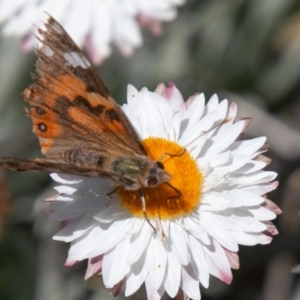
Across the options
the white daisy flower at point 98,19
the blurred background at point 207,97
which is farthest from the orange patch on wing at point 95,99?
the blurred background at point 207,97

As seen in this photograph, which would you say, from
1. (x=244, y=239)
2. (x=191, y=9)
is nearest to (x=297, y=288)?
(x=244, y=239)

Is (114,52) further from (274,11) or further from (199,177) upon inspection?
(199,177)

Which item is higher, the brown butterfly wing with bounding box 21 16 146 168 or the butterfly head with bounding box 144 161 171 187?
the brown butterfly wing with bounding box 21 16 146 168

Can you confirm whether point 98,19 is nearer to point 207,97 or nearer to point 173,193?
→ point 207,97

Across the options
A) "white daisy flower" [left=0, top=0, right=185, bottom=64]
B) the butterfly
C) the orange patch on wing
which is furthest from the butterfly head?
"white daisy flower" [left=0, top=0, right=185, bottom=64]

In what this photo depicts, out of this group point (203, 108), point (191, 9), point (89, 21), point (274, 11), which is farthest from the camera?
point (191, 9)

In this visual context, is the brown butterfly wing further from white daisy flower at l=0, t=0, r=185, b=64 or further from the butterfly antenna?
white daisy flower at l=0, t=0, r=185, b=64
